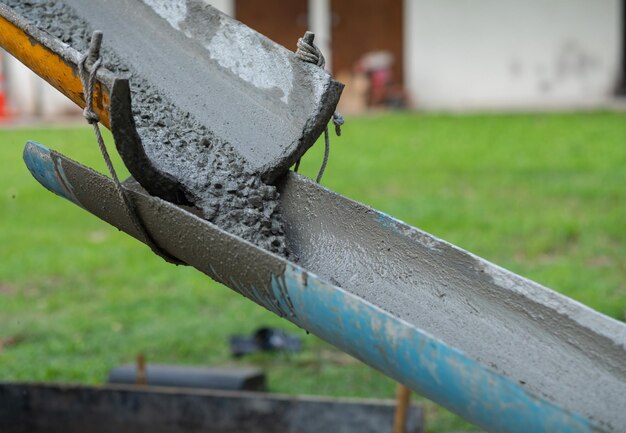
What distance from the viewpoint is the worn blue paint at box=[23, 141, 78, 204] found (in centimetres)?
233

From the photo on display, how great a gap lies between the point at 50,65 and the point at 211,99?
0.41 m

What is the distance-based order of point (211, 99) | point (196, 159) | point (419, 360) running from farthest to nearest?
point (211, 99) < point (196, 159) < point (419, 360)

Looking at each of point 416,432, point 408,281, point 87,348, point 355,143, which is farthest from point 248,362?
point 355,143

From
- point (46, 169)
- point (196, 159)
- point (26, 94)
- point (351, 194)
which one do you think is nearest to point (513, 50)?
point (26, 94)

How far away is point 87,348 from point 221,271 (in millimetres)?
2946

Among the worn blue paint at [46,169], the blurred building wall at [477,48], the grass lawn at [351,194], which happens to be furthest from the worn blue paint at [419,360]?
the blurred building wall at [477,48]

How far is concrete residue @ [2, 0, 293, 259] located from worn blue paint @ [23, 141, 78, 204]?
210 mm

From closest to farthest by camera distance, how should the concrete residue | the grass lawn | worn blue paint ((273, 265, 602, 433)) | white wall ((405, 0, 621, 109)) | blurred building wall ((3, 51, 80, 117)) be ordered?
1. worn blue paint ((273, 265, 602, 433))
2. the concrete residue
3. the grass lawn
4. white wall ((405, 0, 621, 109))
5. blurred building wall ((3, 51, 80, 117))

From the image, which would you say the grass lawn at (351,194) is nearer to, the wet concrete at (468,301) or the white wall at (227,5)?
the wet concrete at (468,301)

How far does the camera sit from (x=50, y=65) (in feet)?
7.97

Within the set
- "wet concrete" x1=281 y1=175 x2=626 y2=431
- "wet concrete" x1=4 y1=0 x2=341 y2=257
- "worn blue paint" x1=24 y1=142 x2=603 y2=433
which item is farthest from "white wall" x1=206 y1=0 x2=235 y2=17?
"worn blue paint" x1=24 y1=142 x2=603 y2=433

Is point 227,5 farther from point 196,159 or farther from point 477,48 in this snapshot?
point 196,159

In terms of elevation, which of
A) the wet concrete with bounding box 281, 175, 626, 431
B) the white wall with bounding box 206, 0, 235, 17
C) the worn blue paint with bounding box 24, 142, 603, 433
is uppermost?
the white wall with bounding box 206, 0, 235, 17

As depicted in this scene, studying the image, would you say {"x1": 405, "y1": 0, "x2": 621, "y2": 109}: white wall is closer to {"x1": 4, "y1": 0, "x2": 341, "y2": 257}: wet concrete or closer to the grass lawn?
the grass lawn
